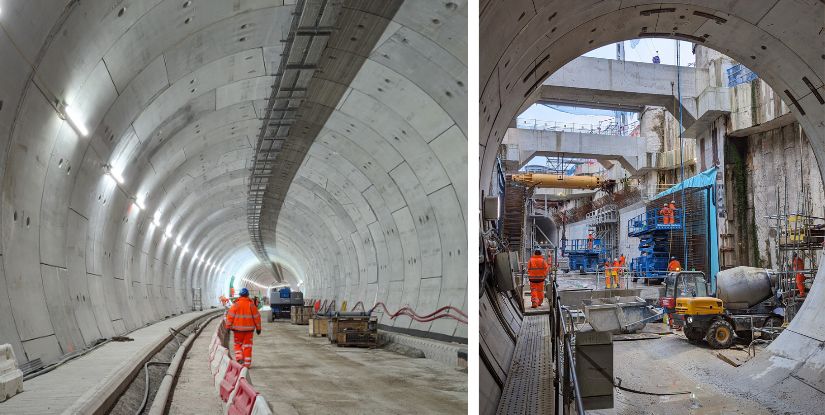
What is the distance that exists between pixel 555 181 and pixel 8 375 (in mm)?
31454

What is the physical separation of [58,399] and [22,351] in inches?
69.2

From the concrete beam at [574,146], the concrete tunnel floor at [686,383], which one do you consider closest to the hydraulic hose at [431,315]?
the concrete tunnel floor at [686,383]

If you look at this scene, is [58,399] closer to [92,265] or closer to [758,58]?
[92,265]

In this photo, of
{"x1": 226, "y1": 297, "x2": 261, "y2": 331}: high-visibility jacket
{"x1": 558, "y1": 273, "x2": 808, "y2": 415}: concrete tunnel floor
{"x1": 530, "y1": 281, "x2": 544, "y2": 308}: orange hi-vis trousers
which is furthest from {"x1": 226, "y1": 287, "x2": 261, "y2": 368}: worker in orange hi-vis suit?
{"x1": 530, "y1": 281, "x2": 544, "y2": 308}: orange hi-vis trousers

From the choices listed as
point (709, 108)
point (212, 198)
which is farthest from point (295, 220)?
point (709, 108)

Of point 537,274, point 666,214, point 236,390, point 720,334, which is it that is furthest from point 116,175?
point 666,214

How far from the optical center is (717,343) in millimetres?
15695

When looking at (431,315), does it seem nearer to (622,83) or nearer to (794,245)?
(794,245)

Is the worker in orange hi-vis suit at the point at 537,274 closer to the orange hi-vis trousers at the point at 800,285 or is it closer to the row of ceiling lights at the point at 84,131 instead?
the orange hi-vis trousers at the point at 800,285

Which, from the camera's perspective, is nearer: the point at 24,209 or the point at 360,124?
the point at 24,209

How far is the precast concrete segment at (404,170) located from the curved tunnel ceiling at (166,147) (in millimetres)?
46

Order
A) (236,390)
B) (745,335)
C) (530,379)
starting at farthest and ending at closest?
(745,335), (530,379), (236,390)

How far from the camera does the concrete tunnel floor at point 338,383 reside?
9000 mm

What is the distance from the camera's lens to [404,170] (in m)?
15.9
